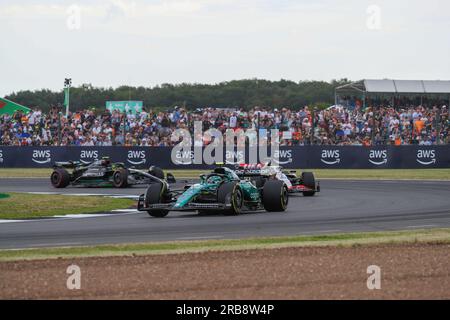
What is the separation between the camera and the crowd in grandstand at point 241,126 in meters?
40.7

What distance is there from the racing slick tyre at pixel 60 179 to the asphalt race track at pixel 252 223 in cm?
906

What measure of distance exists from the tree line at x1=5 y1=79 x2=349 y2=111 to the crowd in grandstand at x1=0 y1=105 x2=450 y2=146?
1174 inches

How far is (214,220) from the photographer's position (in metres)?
18.9

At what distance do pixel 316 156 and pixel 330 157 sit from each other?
69 cm

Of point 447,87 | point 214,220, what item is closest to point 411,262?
point 214,220

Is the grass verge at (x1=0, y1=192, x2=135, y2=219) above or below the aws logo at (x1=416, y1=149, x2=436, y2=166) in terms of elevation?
below

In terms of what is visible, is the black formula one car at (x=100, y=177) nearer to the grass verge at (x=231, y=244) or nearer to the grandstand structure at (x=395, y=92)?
the grass verge at (x=231, y=244)

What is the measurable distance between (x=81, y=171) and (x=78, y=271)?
2109cm

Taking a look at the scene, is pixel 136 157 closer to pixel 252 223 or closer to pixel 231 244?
pixel 252 223

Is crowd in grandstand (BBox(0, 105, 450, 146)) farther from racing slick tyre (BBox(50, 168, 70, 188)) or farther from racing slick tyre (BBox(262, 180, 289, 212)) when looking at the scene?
racing slick tyre (BBox(262, 180, 289, 212))

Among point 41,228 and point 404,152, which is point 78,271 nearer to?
point 41,228

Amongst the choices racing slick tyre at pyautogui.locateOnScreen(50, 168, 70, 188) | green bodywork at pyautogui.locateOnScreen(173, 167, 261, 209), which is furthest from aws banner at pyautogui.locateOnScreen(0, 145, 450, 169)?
green bodywork at pyautogui.locateOnScreen(173, 167, 261, 209)

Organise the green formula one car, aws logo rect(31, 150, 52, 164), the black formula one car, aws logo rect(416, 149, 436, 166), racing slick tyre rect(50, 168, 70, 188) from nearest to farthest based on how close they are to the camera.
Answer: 1. the green formula one car
2. the black formula one car
3. racing slick tyre rect(50, 168, 70, 188)
4. aws logo rect(416, 149, 436, 166)
5. aws logo rect(31, 150, 52, 164)

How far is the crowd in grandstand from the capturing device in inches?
1602
